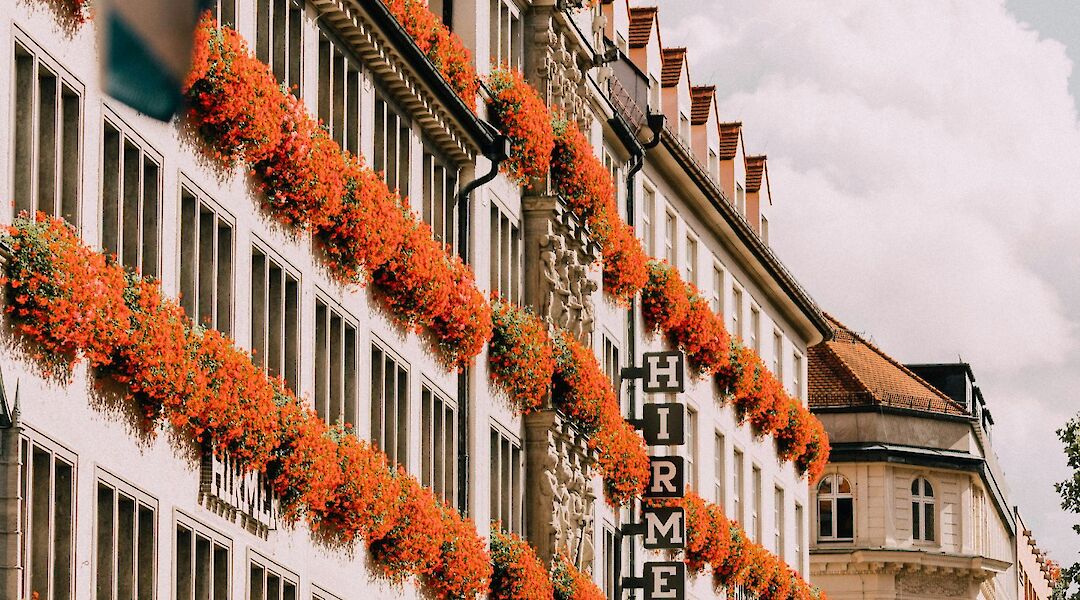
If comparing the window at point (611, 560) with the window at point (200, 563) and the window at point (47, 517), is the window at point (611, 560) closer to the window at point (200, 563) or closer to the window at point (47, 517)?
the window at point (200, 563)

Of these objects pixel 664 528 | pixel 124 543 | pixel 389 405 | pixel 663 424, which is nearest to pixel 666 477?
pixel 663 424

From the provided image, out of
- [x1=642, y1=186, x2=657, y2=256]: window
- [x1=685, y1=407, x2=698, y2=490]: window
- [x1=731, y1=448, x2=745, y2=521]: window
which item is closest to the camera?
[x1=642, y1=186, x2=657, y2=256]: window

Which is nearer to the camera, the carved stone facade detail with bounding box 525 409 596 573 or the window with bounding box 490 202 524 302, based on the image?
the window with bounding box 490 202 524 302

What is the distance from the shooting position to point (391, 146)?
36.9 m

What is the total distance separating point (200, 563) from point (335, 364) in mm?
5571

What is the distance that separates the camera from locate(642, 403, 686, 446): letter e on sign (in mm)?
51406

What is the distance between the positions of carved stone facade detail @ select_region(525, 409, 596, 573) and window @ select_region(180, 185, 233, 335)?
14871 millimetres

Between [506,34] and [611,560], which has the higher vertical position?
[506,34]

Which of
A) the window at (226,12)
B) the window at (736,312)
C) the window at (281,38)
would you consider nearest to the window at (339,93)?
the window at (281,38)

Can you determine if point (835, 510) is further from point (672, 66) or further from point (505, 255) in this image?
point (505, 255)

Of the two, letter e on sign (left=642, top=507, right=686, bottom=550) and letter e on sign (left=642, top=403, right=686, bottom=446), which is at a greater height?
letter e on sign (left=642, top=403, right=686, bottom=446)

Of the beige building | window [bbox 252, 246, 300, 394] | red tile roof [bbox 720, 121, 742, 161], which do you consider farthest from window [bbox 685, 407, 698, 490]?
window [bbox 252, 246, 300, 394]

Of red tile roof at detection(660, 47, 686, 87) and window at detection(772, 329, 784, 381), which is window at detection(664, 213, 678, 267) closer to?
red tile roof at detection(660, 47, 686, 87)

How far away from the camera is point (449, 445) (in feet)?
129
